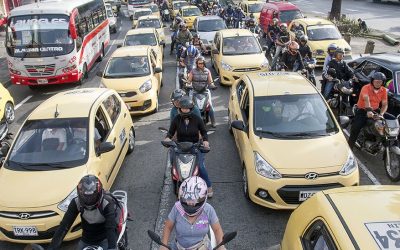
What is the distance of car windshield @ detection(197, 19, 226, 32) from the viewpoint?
1977 centimetres

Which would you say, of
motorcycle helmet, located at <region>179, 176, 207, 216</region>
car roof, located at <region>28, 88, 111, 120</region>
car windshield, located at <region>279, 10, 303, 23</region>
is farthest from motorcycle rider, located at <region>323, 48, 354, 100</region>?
car windshield, located at <region>279, 10, 303, 23</region>

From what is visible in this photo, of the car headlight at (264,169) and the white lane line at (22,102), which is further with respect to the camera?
the white lane line at (22,102)

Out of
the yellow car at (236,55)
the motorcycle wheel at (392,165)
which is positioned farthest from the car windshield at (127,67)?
the motorcycle wheel at (392,165)

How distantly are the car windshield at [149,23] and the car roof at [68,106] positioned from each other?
1456 centimetres

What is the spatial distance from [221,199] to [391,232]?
4.14 metres

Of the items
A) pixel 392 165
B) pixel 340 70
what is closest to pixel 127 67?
pixel 340 70

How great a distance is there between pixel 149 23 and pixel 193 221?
63.5 feet

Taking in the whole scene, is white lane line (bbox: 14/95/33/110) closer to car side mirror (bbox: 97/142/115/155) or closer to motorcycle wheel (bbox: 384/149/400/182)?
car side mirror (bbox: 97/142/115/155)

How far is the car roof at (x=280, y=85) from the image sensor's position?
25.3 ft

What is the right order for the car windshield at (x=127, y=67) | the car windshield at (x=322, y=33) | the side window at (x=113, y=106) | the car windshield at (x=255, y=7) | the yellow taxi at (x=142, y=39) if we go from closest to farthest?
the side window at (x=113, y=106) → the car windshield at (x=127, y=67) → the car windshield at (x=322, y=33) → the yellow taxi at (x=142, y=39) → the car windshield at (x=255, y=7)

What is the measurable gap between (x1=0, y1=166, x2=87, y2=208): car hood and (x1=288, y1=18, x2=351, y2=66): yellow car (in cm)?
1202

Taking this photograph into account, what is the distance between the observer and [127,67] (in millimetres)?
12344

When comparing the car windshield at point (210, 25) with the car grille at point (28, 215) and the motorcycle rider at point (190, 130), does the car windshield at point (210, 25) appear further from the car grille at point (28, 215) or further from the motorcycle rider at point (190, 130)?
the car grille at point (28, 215)

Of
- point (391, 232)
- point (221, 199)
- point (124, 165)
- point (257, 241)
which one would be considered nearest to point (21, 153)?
point (124, 165)
